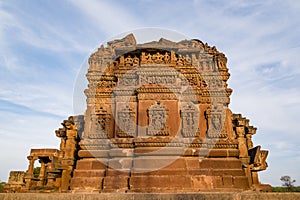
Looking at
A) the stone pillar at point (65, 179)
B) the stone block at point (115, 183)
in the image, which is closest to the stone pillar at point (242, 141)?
the stone block at point (115, 183)

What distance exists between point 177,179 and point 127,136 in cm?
262

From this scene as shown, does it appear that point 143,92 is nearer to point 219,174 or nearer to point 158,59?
point 158,59

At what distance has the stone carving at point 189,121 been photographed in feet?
34.1

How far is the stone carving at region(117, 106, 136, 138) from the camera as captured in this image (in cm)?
1036

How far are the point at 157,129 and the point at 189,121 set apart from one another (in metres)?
1.37

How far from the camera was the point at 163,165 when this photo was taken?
30.4ft

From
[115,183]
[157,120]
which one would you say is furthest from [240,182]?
[115,183]

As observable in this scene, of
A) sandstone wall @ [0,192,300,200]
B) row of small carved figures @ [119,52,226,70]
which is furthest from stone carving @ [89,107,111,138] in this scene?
sandstone wall @ [0,192,300,200]

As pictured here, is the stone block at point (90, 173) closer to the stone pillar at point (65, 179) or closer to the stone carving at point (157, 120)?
the stone pillar at point (65, 179)

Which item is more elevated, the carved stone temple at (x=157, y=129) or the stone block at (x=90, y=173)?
the carved stone temple at (x=157, y=129)

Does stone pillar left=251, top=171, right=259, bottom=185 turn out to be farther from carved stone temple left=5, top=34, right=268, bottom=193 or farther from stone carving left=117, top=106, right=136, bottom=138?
stone carving left=117, top=106, right=136, bottom=138

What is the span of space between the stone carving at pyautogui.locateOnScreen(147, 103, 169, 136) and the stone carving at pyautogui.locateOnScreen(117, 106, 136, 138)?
70 cm

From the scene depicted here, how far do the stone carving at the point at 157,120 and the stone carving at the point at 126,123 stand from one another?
704 mm

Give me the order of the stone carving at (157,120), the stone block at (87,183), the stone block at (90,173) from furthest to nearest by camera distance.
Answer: the stone carving at (157,120) → the stone block at (90,173) → the stone block at (87,183)
